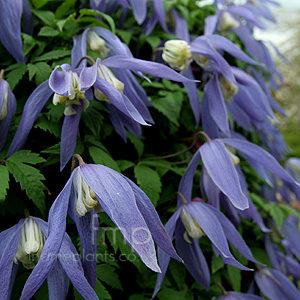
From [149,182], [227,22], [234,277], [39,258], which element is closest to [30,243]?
[39,258]

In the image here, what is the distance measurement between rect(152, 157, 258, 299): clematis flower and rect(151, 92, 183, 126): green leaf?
0.57 feet

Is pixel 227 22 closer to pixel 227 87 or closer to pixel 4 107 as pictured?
pixel 227 87

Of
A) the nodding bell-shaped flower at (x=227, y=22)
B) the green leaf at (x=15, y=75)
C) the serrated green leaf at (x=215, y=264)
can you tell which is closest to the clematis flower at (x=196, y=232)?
the serrated green leaf at (x=215, y=264)

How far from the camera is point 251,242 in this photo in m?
1.21

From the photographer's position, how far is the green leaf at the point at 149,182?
857mm

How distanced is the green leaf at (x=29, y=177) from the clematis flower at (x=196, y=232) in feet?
0.85

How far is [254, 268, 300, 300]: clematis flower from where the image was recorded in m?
1.07

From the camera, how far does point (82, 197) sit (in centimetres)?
61

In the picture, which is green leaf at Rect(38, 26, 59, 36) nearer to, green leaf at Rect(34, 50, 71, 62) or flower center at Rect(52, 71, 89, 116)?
green leaf at Rect(34, 50, 71, 62)

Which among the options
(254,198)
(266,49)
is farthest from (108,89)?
(266,49)

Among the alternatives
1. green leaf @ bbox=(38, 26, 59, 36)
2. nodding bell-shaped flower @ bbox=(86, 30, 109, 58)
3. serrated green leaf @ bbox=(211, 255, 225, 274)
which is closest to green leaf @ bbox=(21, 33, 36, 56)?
green leaf @ bbox=(38, 26, 59, 36)

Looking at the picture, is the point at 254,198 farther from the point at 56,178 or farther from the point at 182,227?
the point at 56,178

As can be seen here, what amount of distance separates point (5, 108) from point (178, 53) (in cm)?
42

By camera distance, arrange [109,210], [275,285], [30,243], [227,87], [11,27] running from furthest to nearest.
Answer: [275,285] → [227,87] → [11,27] → [30,243] → [109,210]
